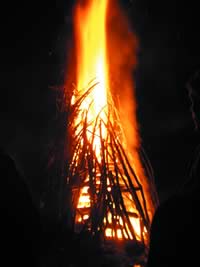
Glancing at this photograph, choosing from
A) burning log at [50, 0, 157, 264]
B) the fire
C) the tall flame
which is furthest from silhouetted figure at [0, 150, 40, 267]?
the tall flame

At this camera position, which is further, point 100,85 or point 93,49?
point 93,49

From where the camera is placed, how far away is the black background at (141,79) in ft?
10.7

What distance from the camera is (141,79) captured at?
345 cm

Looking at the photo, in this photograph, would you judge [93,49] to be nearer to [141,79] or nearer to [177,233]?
[141,79]

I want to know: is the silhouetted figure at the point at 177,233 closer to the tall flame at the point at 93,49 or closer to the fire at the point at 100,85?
the fire at the point at 100,85

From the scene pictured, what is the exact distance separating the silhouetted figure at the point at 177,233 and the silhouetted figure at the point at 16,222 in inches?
22.2

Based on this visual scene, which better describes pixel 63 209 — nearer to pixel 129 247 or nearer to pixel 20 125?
pixel 129 247

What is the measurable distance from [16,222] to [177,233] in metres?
0.76

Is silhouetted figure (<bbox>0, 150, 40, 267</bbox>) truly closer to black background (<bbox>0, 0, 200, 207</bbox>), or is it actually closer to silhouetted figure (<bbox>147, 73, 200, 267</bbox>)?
silhouetted figure (<bbox>147, 73, 200, 267</bbox>)

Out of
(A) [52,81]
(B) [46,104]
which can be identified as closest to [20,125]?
(B) [46,104]

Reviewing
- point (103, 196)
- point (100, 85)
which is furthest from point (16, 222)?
point (100, 85)

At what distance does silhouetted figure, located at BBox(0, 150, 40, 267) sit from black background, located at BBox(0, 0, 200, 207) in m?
1.40

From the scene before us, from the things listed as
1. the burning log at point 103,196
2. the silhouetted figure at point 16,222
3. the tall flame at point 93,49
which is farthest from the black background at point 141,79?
the silhouetted figure at point 16,222

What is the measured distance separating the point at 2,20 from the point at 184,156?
2.37m
